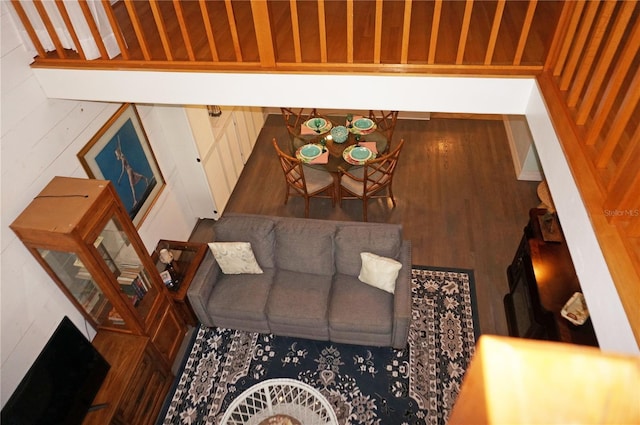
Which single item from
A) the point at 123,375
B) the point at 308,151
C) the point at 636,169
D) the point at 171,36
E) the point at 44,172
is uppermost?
the point at 308,151

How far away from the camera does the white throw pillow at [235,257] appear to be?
379 cm

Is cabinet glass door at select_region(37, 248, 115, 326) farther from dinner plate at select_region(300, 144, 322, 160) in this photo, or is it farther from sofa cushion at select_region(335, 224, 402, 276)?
dinner plate at select_region(300, 144, 322, 160)

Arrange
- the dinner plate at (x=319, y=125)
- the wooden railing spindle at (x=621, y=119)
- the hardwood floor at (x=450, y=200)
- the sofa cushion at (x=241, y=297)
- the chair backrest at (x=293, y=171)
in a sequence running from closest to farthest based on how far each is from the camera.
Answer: the wooden railing spindle at (x=621, y=119) < the sofa cushion at (x=241, y=297) < the hardwood floor at (x=450, y=200) < the chair backrest at (x=293, y=171) < the dinner plate at (x=319, y=125)

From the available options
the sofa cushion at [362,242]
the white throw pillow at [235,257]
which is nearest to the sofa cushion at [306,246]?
the sofa cushion at [362,242]

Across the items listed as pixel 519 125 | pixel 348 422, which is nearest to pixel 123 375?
pixel 348 422

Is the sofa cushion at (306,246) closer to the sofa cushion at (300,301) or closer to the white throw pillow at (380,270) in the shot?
the sofa cushion at (300,301)

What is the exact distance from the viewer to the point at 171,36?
114 inches

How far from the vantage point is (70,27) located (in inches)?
98.2

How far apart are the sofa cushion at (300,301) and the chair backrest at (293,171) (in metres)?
1.31

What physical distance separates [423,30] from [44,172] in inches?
108

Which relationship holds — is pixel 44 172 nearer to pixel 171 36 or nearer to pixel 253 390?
pixel 171 36

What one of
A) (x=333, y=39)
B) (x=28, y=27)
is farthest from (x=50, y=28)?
(x=333, y=39)

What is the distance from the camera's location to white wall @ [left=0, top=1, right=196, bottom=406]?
2.48 meters

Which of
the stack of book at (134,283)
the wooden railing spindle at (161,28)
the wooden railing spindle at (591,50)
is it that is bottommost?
the stack of book at (134,283)
